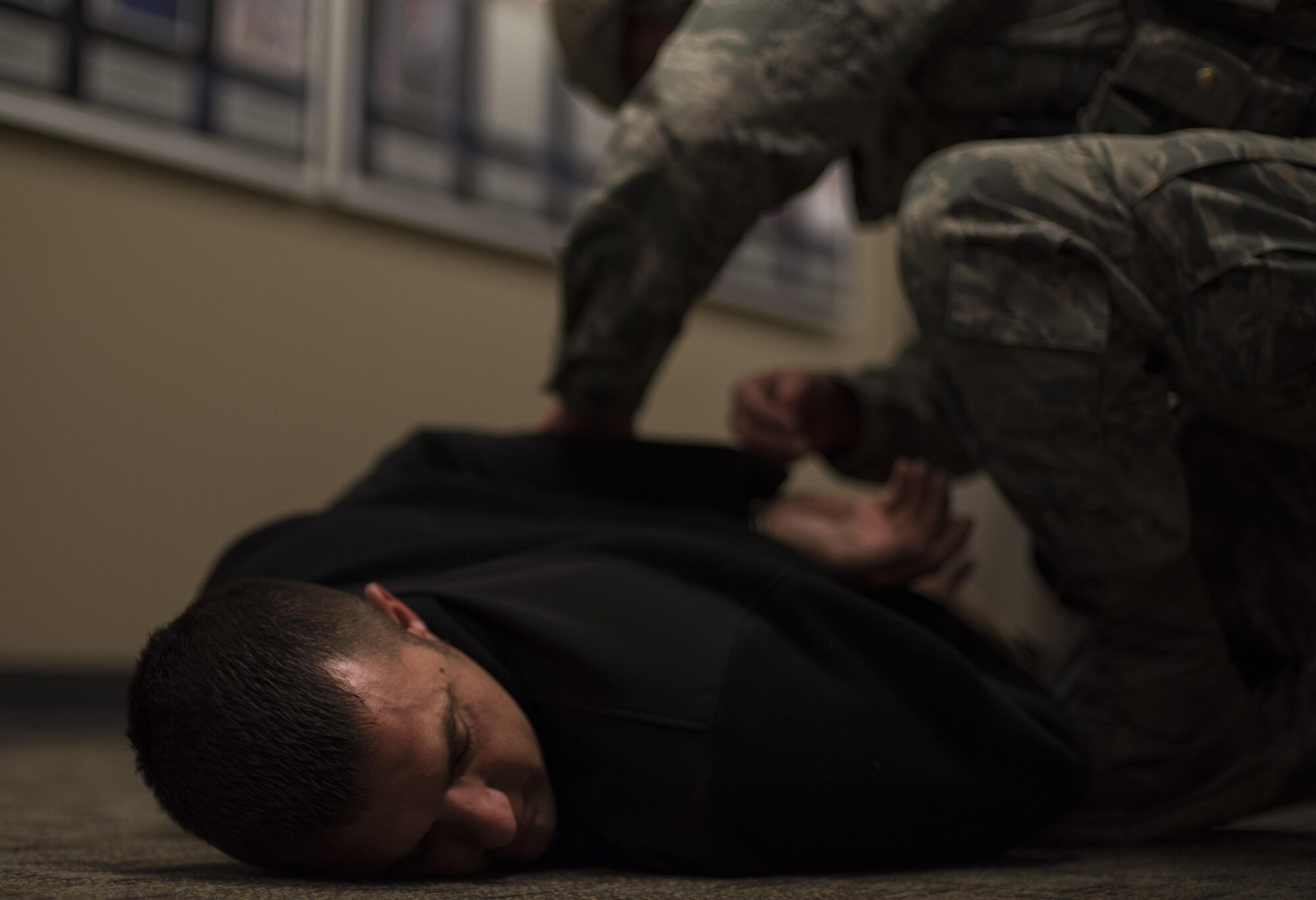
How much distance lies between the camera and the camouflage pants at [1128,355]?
702 millimetres

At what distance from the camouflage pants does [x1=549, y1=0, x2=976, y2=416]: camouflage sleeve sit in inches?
5.3

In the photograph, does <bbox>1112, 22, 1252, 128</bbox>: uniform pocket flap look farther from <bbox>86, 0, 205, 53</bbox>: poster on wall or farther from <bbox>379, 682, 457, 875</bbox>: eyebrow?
<bbox>86, 0, 205, 53</bbox>: poster on wall

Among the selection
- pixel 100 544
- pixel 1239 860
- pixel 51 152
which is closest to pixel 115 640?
pixel 100 544

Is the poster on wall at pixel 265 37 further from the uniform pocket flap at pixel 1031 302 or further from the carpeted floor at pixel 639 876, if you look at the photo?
the uniform pocket flap at pixel 1031 302

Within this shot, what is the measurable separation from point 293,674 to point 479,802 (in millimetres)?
144

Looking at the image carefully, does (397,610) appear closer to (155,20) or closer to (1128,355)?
(1128,355)

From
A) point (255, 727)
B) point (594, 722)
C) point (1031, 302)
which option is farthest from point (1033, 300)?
point (255, 727)

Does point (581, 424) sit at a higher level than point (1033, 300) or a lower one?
lower

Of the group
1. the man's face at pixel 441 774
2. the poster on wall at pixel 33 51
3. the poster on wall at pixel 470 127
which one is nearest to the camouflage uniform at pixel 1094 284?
the man's face at pixel 441 774

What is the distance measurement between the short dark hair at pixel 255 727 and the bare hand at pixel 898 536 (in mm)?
411

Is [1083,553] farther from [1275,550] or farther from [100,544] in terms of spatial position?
[100,544]

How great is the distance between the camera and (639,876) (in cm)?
74

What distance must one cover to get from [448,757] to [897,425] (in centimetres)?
71

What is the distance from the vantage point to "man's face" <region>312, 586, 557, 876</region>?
67 cm
